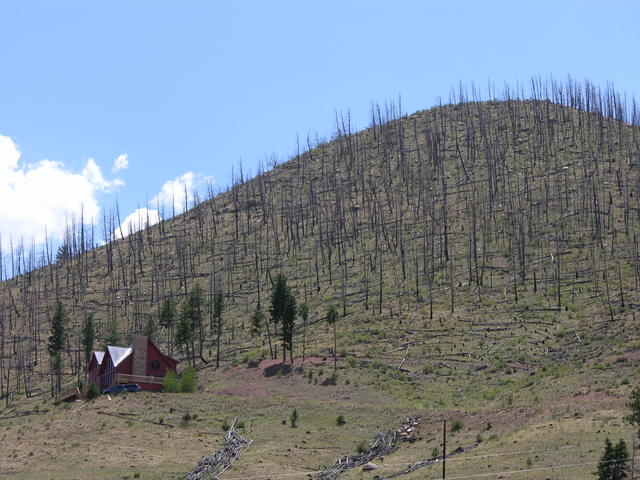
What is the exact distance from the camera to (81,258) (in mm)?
156125

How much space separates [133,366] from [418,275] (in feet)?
139

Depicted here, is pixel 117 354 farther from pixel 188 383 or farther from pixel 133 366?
pixel 188 383

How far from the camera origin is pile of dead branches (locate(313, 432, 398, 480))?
52.3 metres

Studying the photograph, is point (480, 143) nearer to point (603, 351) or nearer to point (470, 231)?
point (470, 231)

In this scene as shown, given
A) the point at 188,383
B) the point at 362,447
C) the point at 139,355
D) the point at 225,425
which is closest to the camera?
the point at 362,447

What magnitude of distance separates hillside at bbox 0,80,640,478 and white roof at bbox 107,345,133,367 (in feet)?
27.0

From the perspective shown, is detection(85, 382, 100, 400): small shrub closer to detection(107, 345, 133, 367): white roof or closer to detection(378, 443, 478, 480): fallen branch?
detection(107, 345, 133, 367): white roof

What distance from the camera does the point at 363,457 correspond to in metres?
55.4

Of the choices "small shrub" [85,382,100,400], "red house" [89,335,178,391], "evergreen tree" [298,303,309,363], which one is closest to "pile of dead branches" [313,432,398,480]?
"small shrub" [85,382,100,400]

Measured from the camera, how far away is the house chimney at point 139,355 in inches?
3127

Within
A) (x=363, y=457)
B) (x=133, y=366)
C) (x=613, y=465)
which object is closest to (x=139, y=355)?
(x=133, y=366)

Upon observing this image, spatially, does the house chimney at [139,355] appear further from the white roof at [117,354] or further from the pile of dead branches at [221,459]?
the pile of dead branches at [221,459]

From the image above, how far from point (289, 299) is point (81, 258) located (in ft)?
265

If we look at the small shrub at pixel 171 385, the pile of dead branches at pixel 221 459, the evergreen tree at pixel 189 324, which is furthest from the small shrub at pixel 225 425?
the evergreen tree at pixel 189 324
